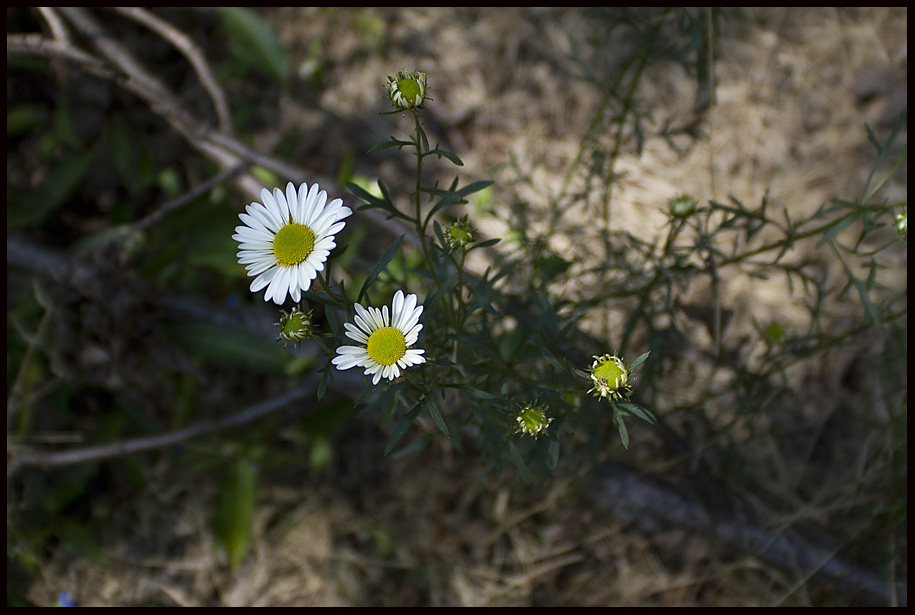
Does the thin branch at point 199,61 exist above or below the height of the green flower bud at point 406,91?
above

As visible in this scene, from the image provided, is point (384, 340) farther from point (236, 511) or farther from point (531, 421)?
point (236, 511)

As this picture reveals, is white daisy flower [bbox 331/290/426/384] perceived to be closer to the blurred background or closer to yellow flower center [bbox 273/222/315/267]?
yellow flower center [bbox 273/222/315/267]

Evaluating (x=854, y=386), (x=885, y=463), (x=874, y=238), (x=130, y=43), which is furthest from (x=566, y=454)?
(x=130, y=43)

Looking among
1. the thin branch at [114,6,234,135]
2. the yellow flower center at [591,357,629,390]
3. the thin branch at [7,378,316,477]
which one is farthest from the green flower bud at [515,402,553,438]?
the thin branch at [114,6,234,135]

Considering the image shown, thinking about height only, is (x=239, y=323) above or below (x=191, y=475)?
above

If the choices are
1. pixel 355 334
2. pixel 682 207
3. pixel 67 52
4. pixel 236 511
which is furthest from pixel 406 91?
pixel 236 511

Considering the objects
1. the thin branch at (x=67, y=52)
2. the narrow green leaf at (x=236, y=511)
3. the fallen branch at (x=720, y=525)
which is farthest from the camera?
the narrow green leaf at (x=236, y=511)

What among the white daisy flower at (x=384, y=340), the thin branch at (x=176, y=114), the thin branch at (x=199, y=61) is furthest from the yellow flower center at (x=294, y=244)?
the thin branch at (x=199, y=61)

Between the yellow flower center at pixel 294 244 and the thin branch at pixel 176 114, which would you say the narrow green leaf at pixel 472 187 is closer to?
the yellow flower center at pixel 294 244
